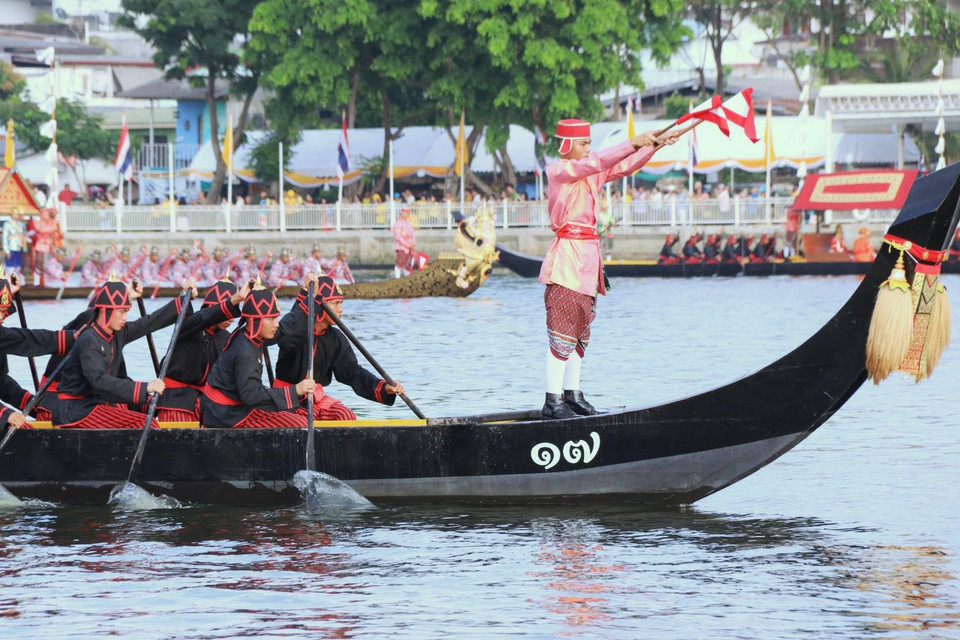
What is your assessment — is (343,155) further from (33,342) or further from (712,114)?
(712,114)

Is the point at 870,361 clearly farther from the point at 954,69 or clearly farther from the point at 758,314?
the point at 954,69

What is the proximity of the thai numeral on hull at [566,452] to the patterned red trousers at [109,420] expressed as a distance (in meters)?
2.82

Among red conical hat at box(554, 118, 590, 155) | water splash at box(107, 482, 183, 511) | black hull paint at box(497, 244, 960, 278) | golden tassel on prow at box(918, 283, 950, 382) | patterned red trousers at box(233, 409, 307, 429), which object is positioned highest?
red conical hat at box(554, 118, 590, 155)

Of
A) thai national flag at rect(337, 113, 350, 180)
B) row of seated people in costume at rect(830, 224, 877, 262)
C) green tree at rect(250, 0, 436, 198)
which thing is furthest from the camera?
green tree at rect(250, 0, 436, 198)

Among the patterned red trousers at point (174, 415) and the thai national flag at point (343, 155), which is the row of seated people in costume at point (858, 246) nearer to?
the thai national flag at point (343, 155)

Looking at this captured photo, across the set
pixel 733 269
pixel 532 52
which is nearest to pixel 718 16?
pixel 532 52

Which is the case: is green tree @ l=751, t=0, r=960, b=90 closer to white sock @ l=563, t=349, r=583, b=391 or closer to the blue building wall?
the blue building wall

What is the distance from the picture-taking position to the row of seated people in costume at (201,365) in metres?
10.8

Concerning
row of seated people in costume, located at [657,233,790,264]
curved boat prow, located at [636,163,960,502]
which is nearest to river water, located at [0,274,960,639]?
curved boat prow, located at [636,163,960,502]

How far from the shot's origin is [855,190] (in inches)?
1480

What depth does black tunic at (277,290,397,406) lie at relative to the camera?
37.3 feet

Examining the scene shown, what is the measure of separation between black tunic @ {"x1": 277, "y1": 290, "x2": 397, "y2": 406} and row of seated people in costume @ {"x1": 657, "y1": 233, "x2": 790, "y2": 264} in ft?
86.8

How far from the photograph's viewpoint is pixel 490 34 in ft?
134

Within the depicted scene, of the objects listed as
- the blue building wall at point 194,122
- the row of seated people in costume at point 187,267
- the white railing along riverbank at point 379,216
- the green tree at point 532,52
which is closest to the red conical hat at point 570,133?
the row of seated people in costume at point 187,267
